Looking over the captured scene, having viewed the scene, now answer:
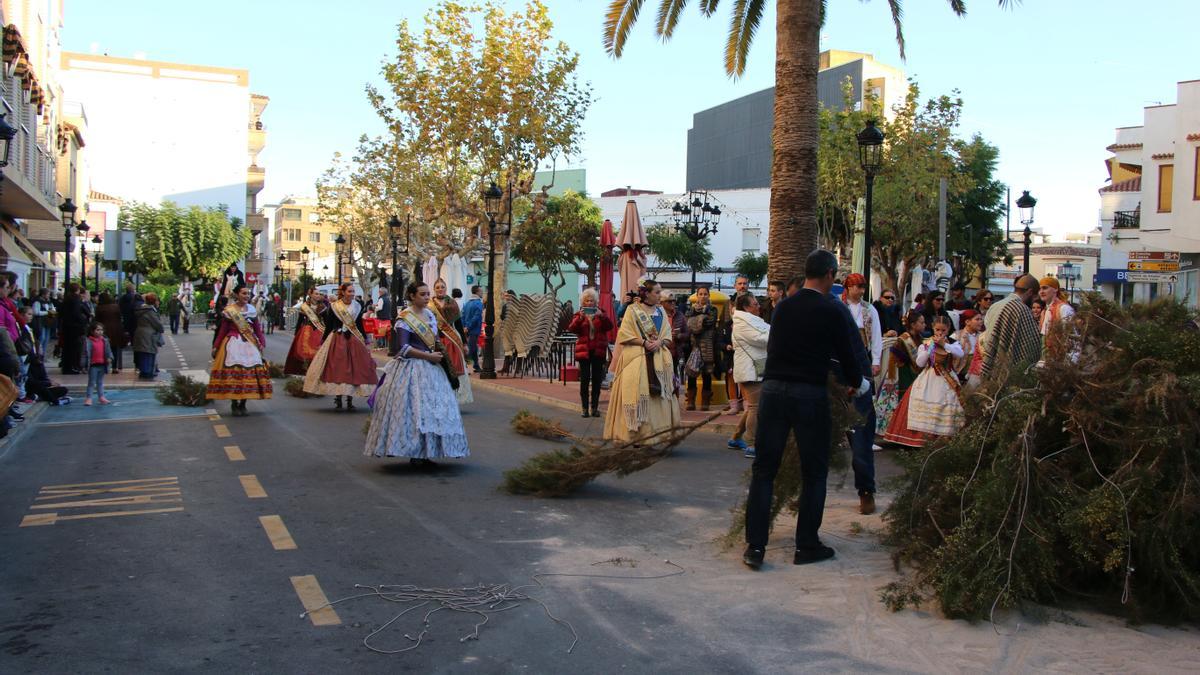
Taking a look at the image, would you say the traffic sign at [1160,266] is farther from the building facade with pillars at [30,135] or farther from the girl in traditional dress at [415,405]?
the building facade with pillars at [30,135]

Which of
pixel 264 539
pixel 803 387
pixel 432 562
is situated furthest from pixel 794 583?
pixel 264 539

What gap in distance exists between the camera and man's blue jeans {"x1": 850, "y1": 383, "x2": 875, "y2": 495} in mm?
8117

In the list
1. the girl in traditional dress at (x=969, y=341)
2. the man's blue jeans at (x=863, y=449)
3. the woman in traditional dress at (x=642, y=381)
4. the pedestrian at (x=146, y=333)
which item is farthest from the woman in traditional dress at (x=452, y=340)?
Answer: the pedestrian at (x=146, y=333)

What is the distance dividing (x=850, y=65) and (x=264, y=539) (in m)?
70.8

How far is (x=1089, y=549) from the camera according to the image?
542cm

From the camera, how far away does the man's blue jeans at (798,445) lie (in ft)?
21.2

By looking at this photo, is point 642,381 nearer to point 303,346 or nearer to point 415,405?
point 415,405

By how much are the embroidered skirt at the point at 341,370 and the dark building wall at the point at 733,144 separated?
2543 inches

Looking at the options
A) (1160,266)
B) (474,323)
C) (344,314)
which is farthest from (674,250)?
(344,314)

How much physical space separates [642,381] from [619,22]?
302 inches

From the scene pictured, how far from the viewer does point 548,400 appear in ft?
59.3

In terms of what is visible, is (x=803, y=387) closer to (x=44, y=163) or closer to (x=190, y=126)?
(x=44, y=163)

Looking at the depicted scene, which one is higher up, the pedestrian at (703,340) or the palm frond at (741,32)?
the palm frond at (741,32)

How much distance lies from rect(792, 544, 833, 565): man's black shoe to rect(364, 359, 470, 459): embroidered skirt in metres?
4.16
